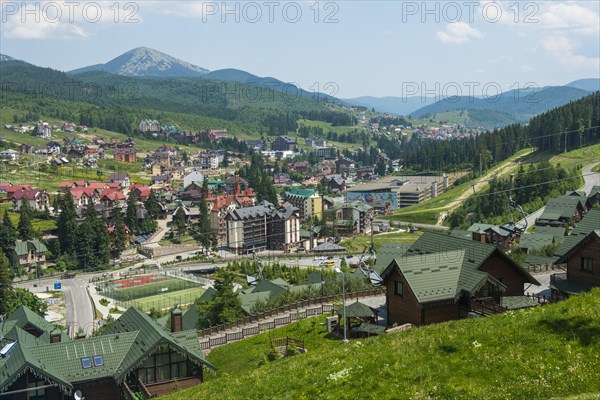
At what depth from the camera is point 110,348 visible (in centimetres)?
2512

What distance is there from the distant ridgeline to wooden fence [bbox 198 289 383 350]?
10042 centimetres

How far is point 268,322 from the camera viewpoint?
34188 millimetres

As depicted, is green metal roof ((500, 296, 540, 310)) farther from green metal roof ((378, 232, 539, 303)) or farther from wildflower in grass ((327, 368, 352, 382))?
wildflower in grass ((327, 368, 352, 382))

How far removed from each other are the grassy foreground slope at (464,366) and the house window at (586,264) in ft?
35.9

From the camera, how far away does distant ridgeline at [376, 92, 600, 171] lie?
127 metres

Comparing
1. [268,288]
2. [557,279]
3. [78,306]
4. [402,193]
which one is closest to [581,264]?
[557,279]

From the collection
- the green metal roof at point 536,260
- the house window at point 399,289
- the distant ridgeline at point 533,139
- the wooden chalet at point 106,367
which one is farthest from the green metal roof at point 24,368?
the distant ridgeline at point 533,139

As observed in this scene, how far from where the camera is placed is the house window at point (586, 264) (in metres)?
28.1

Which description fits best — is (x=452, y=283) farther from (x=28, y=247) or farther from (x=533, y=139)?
(x=533, y=139)

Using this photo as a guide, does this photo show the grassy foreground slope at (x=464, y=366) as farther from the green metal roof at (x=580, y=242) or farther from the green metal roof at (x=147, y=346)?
the green metal roof at (x=580, y=242)

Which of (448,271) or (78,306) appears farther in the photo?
(78,306)

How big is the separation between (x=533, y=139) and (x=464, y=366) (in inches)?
5334

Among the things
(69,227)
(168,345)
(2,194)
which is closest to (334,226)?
(69,227)

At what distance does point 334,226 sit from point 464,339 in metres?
98.3
